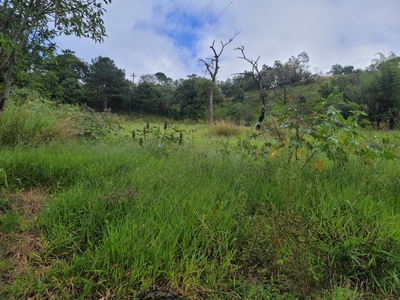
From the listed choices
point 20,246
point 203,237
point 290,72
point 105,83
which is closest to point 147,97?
point 105,83

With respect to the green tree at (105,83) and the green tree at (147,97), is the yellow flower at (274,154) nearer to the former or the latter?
the green tree at (147,97)

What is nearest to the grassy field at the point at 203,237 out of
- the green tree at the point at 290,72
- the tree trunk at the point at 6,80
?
the tree trunk at the point at 6,80

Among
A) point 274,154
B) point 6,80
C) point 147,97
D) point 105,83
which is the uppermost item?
point 105,83

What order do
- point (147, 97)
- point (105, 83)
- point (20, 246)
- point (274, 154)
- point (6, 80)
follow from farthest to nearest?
point (147, 97) → point (105, 83) → point (274, 154) → point (6, 80) → point (20, 246)

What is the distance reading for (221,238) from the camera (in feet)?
3.59

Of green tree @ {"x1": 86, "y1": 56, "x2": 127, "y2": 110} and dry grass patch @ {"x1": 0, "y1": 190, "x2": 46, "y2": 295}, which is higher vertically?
green tree @ {"x1": 86, "y1": 56, "x2": 127, "y2": 110}

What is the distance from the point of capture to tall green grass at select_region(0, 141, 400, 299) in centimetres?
88

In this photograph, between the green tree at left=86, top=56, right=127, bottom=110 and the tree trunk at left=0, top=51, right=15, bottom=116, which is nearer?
the tree trunk at left=0, top=51, right=15, bottom=116

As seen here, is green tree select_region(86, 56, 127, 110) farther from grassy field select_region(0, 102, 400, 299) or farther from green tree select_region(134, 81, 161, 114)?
grassy field select_region(0, 102, 400, 299)

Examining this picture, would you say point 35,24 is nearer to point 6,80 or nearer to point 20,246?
point 6,80

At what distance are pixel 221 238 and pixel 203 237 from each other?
10 centimetres

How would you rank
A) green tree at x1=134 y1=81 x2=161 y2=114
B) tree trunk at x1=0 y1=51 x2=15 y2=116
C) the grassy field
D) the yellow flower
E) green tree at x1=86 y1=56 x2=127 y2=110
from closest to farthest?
the grassy field < tree trunk at x1=0 y1=51 x2=15 y2=116 < the yellow flower < green tree at x1=86 y1=56 x2=127 y2=110 < green tree at x1=134 y1=81 x2=161 y2=114

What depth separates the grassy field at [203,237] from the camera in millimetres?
871

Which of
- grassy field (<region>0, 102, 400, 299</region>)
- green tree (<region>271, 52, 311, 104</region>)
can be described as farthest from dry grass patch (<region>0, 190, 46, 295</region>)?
green tree (<region>271, 52, 311, 104</region>)
